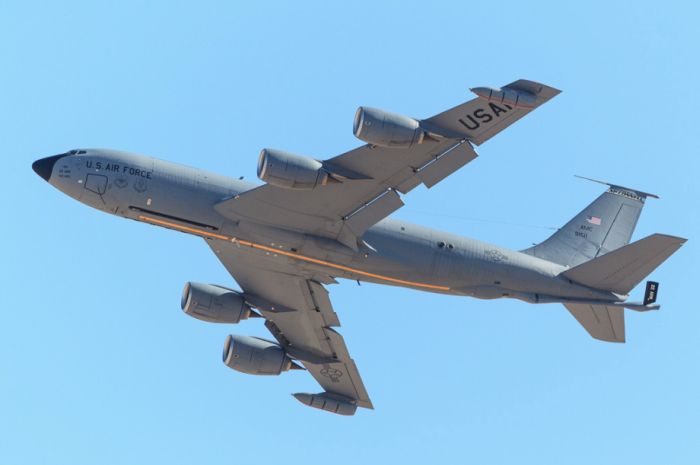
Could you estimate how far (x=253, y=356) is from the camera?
56.5 metres

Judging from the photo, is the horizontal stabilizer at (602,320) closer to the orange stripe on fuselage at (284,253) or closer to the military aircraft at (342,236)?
the military aircraft at (342,236)

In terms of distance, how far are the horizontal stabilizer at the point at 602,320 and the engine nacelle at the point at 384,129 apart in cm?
1249

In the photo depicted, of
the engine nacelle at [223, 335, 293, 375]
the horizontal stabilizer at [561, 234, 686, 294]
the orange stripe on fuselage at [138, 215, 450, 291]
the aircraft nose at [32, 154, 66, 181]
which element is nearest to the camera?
the orange stripe on fuselage at [138, 215, 450, 291]

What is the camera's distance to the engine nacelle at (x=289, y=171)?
156 ft

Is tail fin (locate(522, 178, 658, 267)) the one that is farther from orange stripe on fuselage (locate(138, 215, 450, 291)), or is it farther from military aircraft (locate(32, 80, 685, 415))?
orange stripe on fuselage (locate(138, 215, 450, 291))

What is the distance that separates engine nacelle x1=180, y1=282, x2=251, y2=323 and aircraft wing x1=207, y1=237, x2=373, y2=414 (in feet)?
2.76

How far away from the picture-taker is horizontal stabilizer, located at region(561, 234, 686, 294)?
50844mm

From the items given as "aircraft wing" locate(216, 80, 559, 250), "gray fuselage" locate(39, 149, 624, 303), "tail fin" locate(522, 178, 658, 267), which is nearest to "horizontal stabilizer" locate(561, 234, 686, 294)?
"gray fuselage" locate(39, 149, 624, 303)

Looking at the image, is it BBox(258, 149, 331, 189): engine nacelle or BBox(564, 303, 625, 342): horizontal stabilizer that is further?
BBox(564, 303, 625, 342): horizontal stabilizer

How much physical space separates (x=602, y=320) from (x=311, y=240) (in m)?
13.6

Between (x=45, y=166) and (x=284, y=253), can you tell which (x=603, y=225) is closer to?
(x=284, y=253)

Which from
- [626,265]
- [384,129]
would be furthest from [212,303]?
[626,265]

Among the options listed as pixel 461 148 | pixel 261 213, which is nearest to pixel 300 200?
pixel 261 213

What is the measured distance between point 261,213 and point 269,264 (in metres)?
3.75
